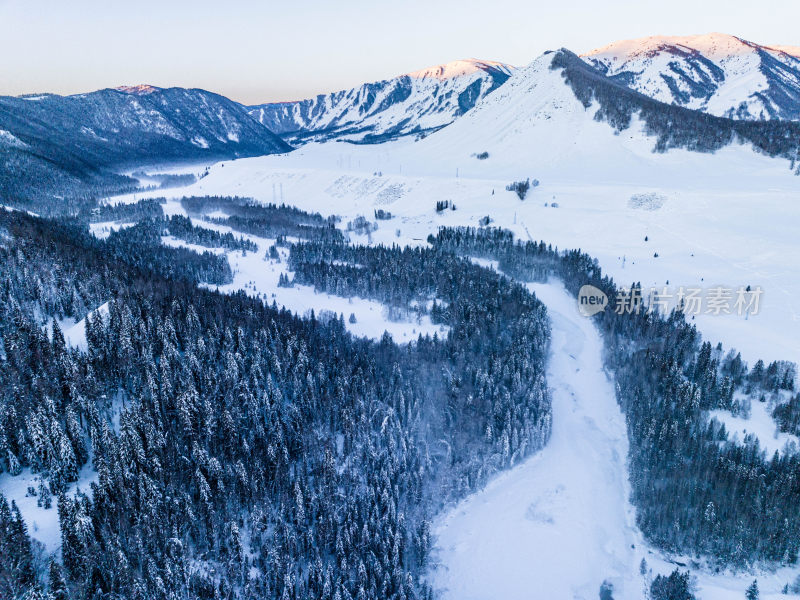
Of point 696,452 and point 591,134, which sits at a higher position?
point 591,134

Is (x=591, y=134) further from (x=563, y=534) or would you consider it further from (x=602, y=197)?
(x=563, y=534)

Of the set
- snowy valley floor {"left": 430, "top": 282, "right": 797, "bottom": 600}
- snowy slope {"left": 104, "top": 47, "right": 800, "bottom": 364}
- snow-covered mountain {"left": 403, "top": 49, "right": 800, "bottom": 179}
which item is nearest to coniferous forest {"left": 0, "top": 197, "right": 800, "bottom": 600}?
snowy valley floor {"left": 430, "top": 282, "right": 797, "bottom": 600}

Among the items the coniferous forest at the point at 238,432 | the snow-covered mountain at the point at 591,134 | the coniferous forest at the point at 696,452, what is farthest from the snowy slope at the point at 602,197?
the coniferous forest at the point at 238,432

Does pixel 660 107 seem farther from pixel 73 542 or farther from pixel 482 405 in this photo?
pixel 73 542

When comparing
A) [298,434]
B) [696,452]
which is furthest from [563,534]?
[298,434]

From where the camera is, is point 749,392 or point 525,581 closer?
point 525,581

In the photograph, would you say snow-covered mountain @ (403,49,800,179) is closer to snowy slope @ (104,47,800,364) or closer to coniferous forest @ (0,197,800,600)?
snowy slope @ (104,47,800,364)

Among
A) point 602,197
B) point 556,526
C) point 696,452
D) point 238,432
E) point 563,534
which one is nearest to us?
point 563,534

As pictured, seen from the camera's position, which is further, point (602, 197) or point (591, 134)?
point (591, 134)

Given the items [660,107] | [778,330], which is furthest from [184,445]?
[660,107]
